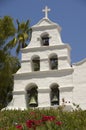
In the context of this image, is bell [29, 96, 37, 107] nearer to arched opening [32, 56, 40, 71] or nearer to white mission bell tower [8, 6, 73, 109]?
white mission bell tower [8, 6, 73, 109]

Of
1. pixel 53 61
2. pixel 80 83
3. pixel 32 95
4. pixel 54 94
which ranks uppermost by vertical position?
pixel 53 61

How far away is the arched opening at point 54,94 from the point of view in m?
23.5

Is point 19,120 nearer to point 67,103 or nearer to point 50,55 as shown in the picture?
point 67,103

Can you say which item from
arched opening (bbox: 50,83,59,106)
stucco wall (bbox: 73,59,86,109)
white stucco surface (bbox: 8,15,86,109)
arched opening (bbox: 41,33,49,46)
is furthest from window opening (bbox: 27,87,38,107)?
arched opening (bbox: 41,33,49,46)

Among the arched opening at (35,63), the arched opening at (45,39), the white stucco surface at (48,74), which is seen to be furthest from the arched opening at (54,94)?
the arched opening at (45,39)

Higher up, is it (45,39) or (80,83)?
(45,39)

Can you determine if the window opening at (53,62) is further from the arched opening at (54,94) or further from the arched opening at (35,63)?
the arched opening at (54,94)

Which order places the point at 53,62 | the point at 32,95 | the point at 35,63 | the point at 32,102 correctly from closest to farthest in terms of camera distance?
the point at 32,102 → the point at 32,95 → the point at 53,62 → the point at 35,63

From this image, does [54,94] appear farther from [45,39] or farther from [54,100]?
[45,39]

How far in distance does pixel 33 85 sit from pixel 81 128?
47.7ft

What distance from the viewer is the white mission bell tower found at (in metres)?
23.5

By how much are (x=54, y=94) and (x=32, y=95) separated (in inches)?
54.6

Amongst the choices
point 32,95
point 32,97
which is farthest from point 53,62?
point 32,97

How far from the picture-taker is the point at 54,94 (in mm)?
23969
